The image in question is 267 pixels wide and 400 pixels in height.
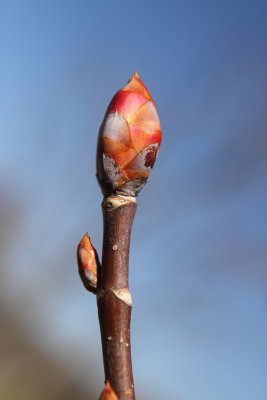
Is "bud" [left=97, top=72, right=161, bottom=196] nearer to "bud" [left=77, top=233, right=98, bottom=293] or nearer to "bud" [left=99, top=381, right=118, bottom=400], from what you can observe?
"bud" [left=77, top=233, right=98, bottom=293]

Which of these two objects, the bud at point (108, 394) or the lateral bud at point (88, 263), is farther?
the lateral bud at point (88, 263)

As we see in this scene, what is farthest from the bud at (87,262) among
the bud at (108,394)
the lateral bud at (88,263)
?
the bud at (108,394)

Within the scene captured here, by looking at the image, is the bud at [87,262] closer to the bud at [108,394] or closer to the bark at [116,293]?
the bark at [116,293]

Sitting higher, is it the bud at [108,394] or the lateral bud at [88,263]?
the lateral bud at [88,263]

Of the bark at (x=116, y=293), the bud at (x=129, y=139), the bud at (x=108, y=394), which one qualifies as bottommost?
the bud at (x=108, y=394)

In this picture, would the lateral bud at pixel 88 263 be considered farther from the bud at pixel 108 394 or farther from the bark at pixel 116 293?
the bud at pixel 108 394

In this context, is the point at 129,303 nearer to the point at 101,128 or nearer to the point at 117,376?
the point at 117,376

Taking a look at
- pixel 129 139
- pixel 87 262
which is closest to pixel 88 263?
pixel 87 262

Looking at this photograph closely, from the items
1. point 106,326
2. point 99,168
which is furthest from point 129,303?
point 99,168
